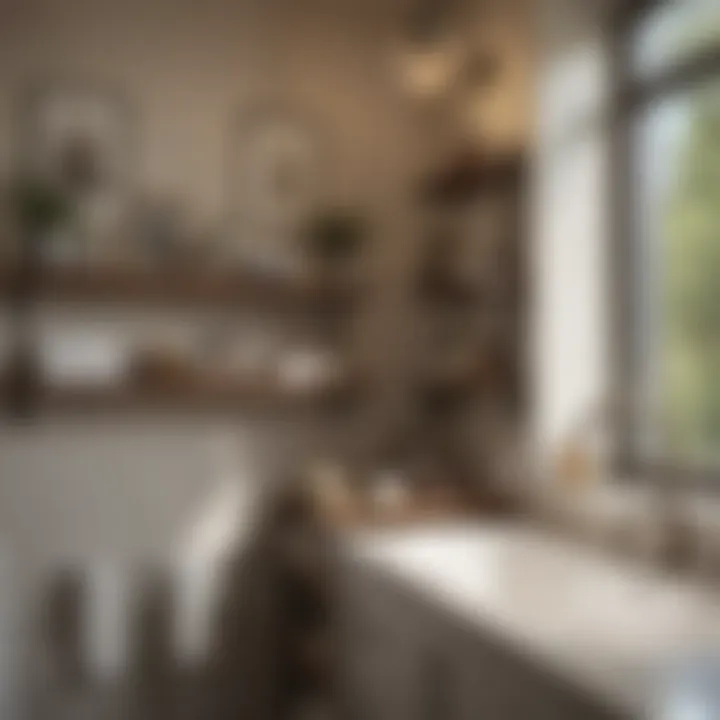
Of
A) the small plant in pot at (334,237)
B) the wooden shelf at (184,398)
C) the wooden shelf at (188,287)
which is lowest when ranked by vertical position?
the wooden shelf at (184,398)

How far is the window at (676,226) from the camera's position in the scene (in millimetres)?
2625

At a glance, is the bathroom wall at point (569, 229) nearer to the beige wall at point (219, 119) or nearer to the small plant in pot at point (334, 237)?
the beige wall at point (219, 119)

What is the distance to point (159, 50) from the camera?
3.30 metres

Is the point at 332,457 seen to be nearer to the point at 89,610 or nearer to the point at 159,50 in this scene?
the point at 89,610

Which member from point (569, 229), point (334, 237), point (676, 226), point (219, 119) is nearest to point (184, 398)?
point (334, 237)

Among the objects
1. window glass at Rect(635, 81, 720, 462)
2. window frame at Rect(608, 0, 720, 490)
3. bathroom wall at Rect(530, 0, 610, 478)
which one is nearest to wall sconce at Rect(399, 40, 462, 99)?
bathroom wall at Rect(530, 0, 610, 478)

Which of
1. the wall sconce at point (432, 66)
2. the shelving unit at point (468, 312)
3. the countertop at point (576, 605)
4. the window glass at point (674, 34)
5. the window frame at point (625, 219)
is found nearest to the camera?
the countertop at point (576, 605)

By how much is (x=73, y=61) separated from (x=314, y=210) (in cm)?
82

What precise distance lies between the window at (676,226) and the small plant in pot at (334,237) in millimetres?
843

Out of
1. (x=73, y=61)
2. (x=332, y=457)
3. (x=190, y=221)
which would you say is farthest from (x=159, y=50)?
(x=332, y=457)

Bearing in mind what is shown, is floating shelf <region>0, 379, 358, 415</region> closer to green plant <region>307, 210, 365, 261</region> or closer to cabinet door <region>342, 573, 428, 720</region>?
green plant <region>307, 210, 365, 261</region>

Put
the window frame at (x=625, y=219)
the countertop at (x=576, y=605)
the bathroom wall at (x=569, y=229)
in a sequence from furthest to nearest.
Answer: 1. the bathroom wall at (x=569, y=229)
2. the window frame at (x=625, y=219)
3. the countertop at (x=576, y=605)

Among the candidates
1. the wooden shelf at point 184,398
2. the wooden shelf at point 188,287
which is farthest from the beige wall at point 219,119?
the wooden shelf at point 188,287

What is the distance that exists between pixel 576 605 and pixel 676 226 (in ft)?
3.61
